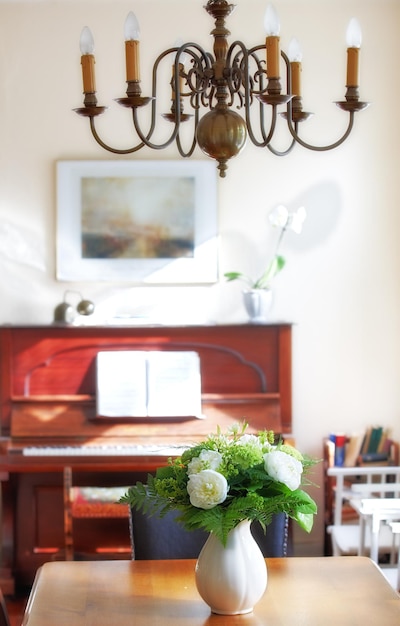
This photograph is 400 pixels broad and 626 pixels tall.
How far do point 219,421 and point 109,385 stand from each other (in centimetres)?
57

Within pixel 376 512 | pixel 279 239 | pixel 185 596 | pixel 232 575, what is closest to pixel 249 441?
pixel 232 575

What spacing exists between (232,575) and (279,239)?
2.93 m

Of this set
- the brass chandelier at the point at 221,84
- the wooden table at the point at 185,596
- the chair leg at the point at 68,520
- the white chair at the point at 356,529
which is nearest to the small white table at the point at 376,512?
the white chair at the point at 356,529

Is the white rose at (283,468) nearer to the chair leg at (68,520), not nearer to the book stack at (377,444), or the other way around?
the chair leg at (68,520)

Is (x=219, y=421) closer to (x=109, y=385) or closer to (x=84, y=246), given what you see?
(x=109, y=385)

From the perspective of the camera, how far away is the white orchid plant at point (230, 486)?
92.4 inches

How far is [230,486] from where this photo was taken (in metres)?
2.41

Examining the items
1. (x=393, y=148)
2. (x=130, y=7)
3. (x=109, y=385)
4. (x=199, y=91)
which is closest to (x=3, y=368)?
(x=109, y=385)

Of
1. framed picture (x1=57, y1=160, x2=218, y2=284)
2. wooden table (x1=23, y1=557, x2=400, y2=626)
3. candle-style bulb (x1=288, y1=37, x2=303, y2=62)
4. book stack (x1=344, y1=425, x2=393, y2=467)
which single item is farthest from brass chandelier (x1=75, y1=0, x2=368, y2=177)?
book stack (x1=344, y1=425, x2=393, y2=467)

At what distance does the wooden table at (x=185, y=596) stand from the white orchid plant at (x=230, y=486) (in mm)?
234

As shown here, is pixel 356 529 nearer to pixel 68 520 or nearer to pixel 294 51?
pixel 68 520

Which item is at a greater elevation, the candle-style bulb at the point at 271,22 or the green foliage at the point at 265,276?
the candle-style bulb at the point at 271,22

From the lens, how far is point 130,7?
5051 millimetres

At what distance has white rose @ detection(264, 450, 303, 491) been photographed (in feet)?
7.80
